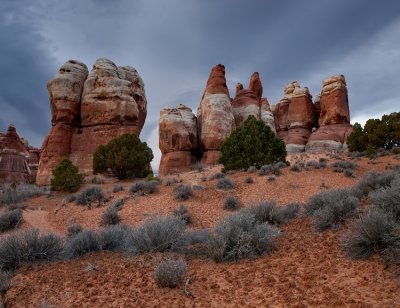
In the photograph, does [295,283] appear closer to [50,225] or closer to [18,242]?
[18,242]

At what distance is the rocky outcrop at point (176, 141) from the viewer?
37.2 metres

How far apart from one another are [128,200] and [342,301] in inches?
499

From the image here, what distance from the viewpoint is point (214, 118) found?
37.3m

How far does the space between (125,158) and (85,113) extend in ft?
34.8

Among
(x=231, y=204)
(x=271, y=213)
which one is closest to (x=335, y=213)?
(x=271, y=213)

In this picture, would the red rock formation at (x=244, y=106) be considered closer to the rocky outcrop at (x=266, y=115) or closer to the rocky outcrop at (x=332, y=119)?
the rocky outcrop at (x=266, y=115)

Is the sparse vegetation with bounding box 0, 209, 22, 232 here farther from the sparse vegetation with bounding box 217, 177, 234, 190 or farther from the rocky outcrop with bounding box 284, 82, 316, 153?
the rocky outcrop with bounding box 284, 82, 316, 153

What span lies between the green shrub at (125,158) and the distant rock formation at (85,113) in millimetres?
5060

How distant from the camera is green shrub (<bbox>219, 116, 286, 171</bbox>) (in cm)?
2239

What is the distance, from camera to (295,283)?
4441 mm

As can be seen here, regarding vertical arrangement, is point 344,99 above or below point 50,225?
A: above

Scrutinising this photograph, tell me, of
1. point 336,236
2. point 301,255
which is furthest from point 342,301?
point 336,236

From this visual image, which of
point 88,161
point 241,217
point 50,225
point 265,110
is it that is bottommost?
point 50,225

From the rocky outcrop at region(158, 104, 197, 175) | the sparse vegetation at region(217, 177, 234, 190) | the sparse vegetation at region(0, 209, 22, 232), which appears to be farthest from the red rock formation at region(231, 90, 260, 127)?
the sparse vegetation at region(0, 209, 22, 232)
